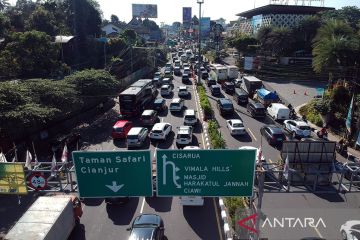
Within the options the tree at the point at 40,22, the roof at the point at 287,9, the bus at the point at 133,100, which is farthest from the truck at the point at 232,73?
the tree at the point at 40,22

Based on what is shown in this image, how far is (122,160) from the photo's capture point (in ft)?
34.4

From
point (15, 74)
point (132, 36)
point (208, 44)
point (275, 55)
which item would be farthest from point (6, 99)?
point (208, 44)

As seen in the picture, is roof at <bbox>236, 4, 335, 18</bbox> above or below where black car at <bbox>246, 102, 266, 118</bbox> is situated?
above

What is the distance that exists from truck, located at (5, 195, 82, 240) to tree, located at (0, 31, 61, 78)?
93.5ft

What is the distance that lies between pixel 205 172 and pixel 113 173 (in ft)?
10.2

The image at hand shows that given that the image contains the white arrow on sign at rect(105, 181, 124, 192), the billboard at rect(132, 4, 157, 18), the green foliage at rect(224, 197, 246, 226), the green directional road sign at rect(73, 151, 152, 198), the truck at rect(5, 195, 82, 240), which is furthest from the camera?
the billboard at rect(132, 4, 157, 18)

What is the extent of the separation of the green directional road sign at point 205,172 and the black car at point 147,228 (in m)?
4.16

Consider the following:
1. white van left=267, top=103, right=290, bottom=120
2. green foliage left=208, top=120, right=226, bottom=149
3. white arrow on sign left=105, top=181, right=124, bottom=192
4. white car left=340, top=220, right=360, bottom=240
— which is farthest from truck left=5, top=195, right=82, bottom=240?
white van left=267, top=103, right=290, bottom=120

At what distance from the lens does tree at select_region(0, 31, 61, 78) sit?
38.8 m

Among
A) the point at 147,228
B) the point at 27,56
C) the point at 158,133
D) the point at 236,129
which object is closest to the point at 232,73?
the point at 236,129

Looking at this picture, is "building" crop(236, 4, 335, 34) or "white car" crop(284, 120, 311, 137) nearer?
"white car" crop(284, 120, 311, 137)

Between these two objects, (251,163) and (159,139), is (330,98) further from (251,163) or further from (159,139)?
(251,163)

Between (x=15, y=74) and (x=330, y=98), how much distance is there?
3832cm

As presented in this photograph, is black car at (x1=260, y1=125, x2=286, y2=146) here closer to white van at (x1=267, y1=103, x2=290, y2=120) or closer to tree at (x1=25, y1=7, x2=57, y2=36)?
white van at (x1=267, y1=103, x2=290, y2=120)
